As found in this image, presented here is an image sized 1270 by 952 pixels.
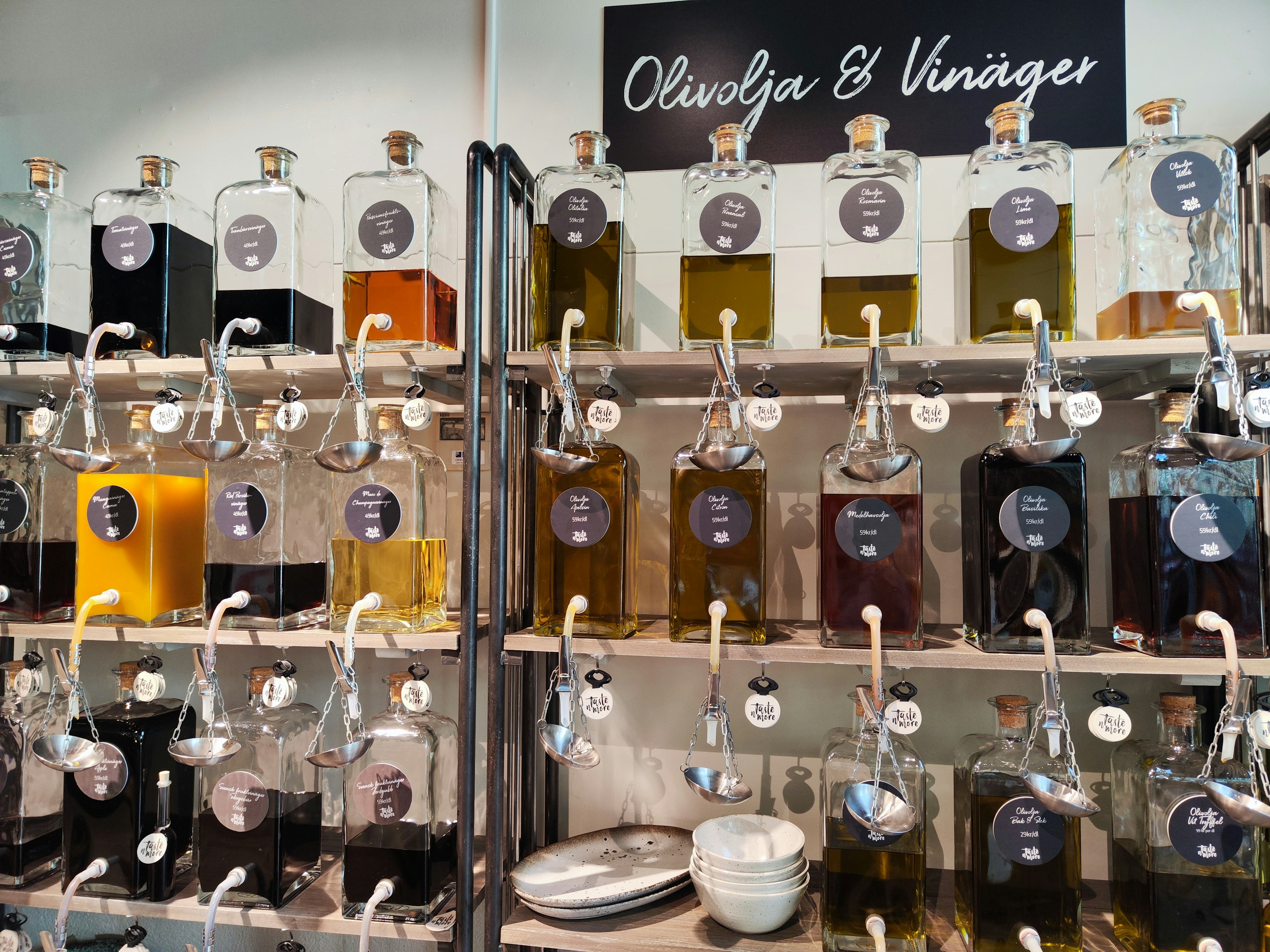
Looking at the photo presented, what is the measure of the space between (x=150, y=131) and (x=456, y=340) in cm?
101

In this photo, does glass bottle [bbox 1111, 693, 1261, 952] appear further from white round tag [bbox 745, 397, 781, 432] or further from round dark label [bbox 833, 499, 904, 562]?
white round tag [bbox 745, 397, 781, 432]

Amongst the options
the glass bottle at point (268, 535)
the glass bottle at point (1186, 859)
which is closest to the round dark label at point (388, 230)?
the glass bottle at point (268, 535)

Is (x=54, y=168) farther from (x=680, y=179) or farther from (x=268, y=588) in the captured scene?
(x=680, y=179)

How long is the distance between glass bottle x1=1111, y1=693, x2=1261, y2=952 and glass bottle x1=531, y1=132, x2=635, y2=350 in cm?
101

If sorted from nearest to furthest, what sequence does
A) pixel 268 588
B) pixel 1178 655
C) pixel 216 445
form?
pixel 1178 655
pixel 216 445
pixel 268 588

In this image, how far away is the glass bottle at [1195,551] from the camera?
1074 mm

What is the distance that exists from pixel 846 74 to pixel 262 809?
5.60 ft

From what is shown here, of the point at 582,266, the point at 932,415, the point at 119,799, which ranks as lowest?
the point at 119,799

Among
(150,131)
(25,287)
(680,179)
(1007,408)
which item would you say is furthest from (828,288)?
(150,131)

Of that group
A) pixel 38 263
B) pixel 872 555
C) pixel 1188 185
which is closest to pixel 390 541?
pixel 872 555

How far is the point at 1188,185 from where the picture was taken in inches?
44.4

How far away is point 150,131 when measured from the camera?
1.78 m

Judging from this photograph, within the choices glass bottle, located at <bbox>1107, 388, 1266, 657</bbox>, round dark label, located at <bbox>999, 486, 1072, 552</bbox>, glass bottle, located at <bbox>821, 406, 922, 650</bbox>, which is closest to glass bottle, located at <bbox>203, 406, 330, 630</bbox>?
glass bottle, located at <bbox>821, 406, 922, 650</bbox>

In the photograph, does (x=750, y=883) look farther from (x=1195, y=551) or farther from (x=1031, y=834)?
(x=1195, y=551)
